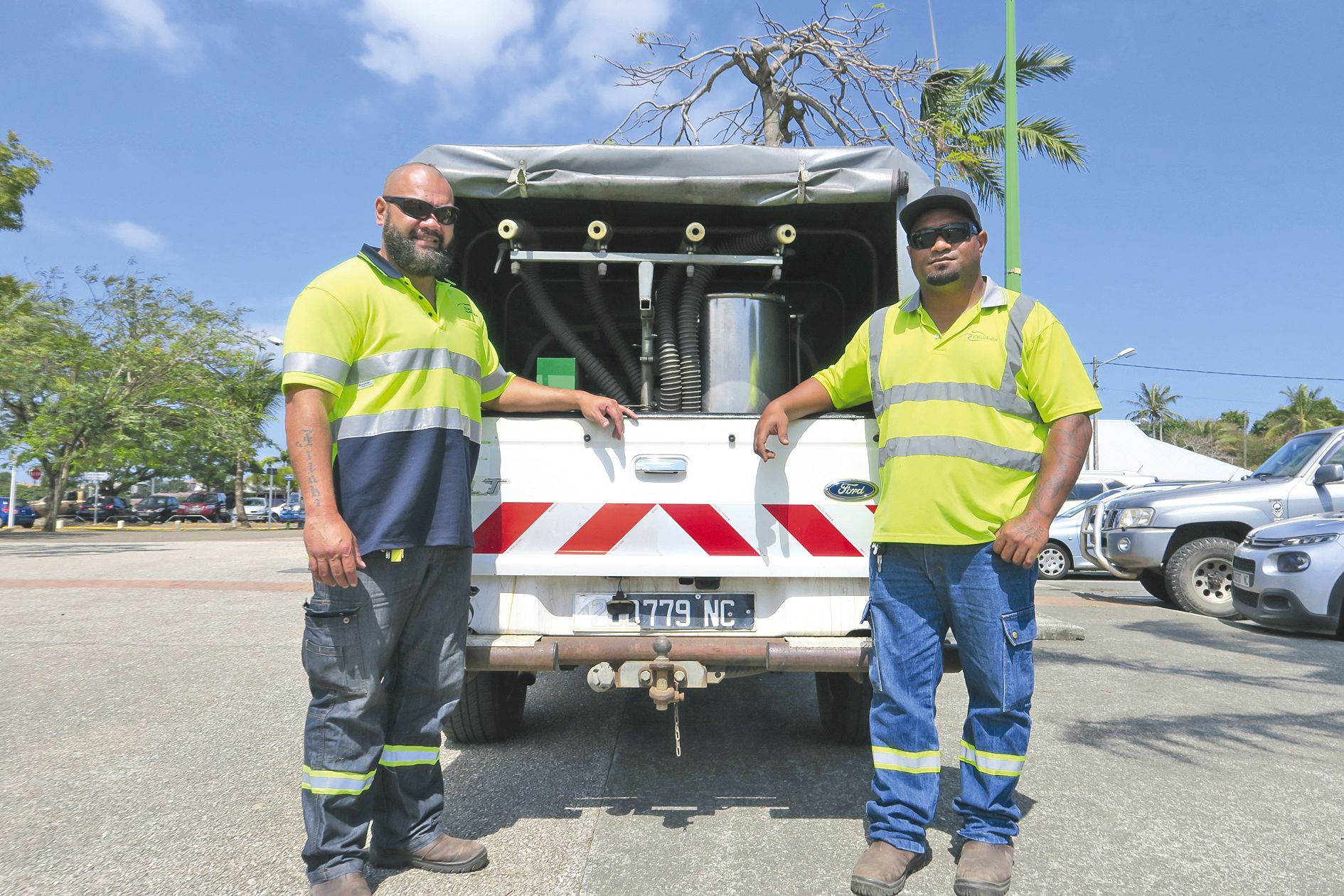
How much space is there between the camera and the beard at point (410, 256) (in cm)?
298

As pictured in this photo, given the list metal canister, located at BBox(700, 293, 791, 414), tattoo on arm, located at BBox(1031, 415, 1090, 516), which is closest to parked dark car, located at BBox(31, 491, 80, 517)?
metal canister, located at BBox(700, 293, 791, 414)

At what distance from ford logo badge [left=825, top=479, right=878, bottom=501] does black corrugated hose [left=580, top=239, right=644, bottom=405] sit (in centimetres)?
158

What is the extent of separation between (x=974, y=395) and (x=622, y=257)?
1.72m

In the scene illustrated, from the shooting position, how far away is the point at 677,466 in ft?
11.1

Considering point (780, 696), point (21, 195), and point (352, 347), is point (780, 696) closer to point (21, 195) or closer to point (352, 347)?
point (352, 347)

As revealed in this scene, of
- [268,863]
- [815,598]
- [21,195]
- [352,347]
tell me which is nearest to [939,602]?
[815,598]

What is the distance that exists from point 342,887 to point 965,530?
222 cm

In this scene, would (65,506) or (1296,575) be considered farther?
(65,506)

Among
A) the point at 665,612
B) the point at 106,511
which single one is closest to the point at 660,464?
the point at 665,612

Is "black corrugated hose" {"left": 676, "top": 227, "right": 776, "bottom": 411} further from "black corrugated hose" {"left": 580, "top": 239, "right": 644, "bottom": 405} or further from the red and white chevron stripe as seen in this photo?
the red and white chevron stripe

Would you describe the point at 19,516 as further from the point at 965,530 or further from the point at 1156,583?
the point at 965,530

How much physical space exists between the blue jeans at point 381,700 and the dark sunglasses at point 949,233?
1898 mm

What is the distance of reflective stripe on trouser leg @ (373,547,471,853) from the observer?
2963mm

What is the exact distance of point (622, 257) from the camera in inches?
157
